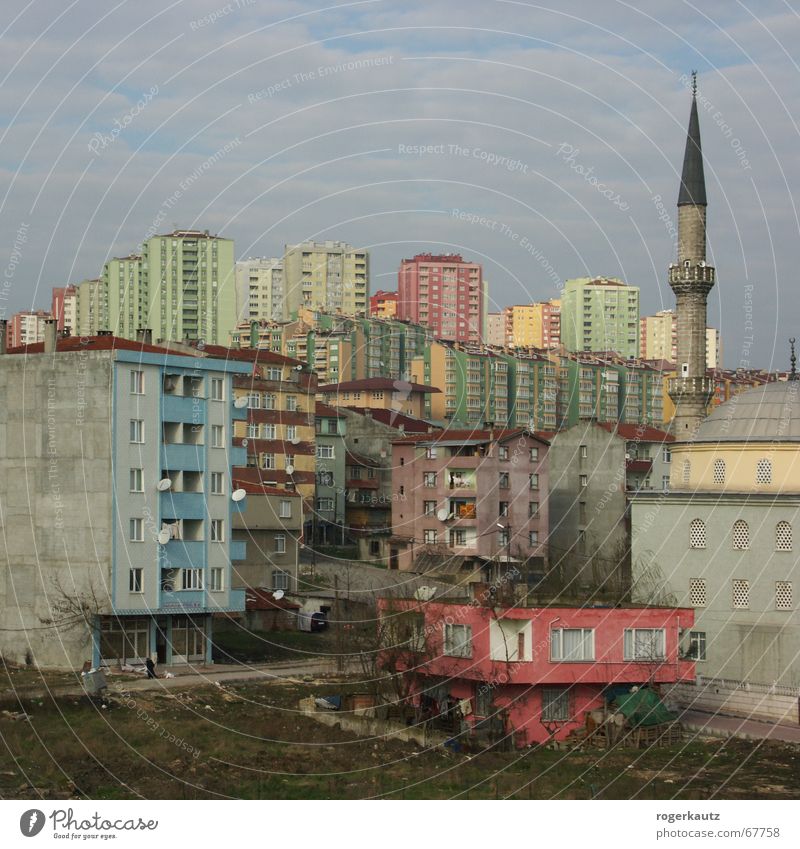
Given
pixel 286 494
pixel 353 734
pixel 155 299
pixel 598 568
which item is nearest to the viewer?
pixel 353 734

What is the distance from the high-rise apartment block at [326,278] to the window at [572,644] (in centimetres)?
10104

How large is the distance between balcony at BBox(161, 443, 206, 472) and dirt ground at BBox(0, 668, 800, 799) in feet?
28.6

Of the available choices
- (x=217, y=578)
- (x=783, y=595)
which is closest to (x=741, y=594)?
(x=783, y=595)

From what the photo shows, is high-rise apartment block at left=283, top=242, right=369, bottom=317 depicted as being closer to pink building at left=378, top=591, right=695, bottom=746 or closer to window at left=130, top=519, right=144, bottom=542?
window at left=130, top=519, right=144, bottom=542

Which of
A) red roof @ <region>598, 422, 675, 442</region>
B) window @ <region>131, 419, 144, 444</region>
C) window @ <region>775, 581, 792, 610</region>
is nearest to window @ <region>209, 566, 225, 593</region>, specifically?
window @ <region>131, 419, 144, 444</region>

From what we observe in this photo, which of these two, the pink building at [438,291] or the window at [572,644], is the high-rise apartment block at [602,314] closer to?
the pink building at [438,291]

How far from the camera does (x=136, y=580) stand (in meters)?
46.8

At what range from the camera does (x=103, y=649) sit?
151 feet

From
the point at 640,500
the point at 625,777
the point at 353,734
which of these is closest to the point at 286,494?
the point at 640,500

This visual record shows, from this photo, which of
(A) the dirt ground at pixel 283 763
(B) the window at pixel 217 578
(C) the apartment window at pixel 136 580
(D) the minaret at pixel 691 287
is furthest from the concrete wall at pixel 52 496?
(D) the minaret at pixel 691 287

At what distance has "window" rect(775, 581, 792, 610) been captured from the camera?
48.8 meters

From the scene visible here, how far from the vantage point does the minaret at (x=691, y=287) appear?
9119cm
